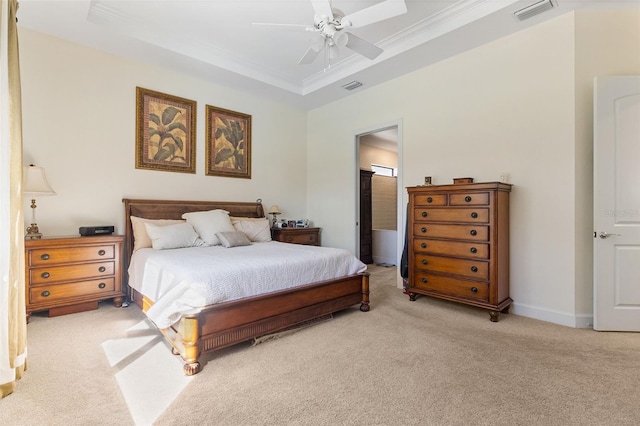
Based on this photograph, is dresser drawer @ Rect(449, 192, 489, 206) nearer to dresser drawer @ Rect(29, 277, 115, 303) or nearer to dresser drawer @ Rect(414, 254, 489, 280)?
dresser drawer @ Rect(414, 254, 489, 280)

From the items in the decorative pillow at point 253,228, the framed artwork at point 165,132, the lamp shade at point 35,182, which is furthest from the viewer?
the decorative pillow at point 253,228

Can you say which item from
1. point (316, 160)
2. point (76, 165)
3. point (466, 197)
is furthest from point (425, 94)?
point (76, 165)

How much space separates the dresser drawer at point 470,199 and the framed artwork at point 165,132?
3.55 metres

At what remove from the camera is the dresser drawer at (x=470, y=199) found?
123 inches

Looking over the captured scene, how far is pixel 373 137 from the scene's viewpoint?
277 inches

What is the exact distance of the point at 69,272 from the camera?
3170 millimetres

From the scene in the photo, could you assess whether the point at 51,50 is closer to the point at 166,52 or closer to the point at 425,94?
the point at 166,52

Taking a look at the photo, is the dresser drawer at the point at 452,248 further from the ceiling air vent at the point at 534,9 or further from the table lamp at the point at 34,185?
the table lamp at the point at 34,185

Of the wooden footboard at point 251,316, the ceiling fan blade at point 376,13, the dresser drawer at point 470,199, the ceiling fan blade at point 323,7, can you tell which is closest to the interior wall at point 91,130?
the wooden footboard at point 251,316

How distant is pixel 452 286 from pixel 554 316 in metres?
0.95

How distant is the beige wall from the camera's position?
9.73ft

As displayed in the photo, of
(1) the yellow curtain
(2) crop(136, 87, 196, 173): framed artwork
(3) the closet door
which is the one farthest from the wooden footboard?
(3) the closet door

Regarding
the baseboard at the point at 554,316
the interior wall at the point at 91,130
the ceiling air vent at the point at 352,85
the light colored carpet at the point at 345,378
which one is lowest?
the light colored carpet at the point at 345,378

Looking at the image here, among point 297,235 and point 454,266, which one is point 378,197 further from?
point 454,266
